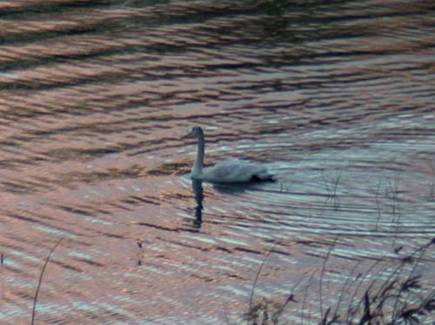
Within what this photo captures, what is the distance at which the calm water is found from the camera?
11.1 metres

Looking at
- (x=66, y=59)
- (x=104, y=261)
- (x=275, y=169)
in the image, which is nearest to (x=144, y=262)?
(x=104, y=261)

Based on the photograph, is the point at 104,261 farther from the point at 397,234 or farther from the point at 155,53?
the point at 155,53

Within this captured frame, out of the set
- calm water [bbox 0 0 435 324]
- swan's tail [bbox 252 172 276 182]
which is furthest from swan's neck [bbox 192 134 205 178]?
swan's tail [bbox 252 172 276 182]

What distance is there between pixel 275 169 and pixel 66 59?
17.6 feet

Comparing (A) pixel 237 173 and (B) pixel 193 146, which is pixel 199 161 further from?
(B) pixel 193 146

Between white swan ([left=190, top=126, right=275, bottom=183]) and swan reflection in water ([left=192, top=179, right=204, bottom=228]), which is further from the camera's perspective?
white swan ([left=190, top=126, right=275, bottom=183])

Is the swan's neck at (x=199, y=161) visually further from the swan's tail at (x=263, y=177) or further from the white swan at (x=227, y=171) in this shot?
the swan's tail at (x=263, y=177)

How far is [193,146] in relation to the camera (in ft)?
50.9

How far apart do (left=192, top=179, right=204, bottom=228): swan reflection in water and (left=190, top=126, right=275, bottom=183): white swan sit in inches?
3.2

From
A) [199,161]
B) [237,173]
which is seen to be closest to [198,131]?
[199,161]

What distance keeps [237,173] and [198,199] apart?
0.44 metres

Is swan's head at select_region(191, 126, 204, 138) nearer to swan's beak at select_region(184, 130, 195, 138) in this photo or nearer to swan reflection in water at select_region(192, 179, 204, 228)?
swan's beak at select_region(184, 130, 195, 138)

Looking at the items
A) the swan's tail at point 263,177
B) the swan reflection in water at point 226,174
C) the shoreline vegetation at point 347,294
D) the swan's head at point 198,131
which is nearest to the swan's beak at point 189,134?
the swan's head at point 198,131

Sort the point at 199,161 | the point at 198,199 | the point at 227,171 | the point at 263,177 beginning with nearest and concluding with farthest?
the point at 198,199
the point at 263,177
the point at 227,171
the point at 199,161
